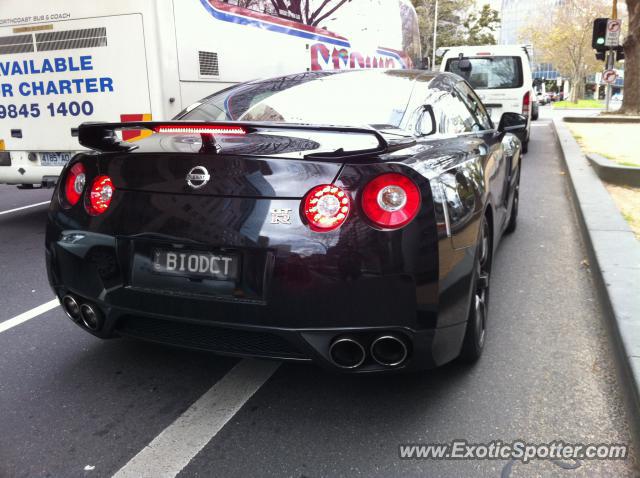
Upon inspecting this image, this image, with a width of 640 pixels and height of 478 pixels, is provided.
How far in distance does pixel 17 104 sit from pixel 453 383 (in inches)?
232

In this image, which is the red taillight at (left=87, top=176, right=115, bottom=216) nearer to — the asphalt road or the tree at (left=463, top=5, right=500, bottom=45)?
the asphalt road

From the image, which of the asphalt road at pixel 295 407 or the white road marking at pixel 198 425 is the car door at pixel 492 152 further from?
the white road marking at pixel 198 425

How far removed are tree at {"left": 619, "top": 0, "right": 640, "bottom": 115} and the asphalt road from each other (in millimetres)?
19713

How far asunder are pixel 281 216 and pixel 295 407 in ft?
3.14

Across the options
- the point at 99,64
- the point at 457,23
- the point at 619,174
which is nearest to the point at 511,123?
the point at 619,174

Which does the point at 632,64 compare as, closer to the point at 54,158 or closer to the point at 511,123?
the point at 511,123

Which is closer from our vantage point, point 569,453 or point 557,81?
point 569,453

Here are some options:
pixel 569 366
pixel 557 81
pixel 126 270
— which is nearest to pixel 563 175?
pixel 569 366

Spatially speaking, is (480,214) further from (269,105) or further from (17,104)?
(17,104)

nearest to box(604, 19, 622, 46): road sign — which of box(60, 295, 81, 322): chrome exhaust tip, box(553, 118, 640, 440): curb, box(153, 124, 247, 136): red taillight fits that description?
box(553, 118, 640, 440): curb

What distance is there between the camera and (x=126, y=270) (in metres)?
Answer: 2.63

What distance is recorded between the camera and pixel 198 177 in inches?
99.5

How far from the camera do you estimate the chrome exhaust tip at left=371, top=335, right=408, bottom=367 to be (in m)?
2.45

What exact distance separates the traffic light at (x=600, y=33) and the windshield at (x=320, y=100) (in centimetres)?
1683
